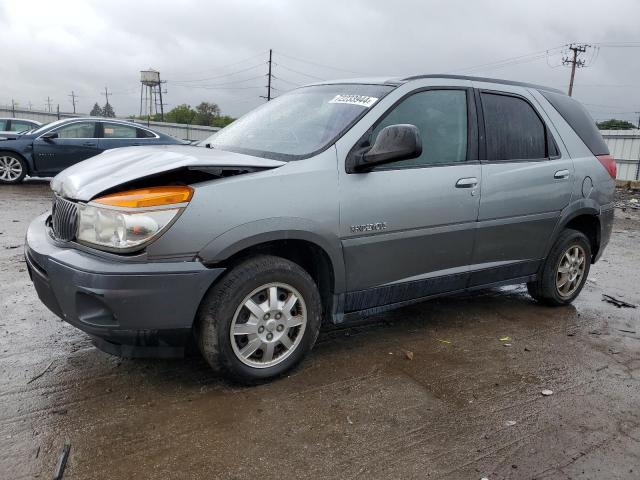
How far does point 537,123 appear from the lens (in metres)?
4.41

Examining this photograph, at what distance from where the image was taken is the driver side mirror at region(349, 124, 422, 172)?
3100 mm

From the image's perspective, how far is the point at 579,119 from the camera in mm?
4777

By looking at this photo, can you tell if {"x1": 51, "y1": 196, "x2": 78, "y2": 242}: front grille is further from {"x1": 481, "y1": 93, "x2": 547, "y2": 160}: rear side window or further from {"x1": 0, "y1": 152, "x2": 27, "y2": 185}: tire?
{"x1": 0, "y1": 152, "x2": 27, "y2": 185}: tire

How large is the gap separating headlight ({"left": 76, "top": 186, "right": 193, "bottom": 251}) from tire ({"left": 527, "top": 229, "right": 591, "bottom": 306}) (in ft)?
10.9

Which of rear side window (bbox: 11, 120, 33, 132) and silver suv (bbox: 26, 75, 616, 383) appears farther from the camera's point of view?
rear side window (bbox: 11, 120, 33, 132)

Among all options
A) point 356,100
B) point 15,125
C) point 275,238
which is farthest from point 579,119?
point 15,125

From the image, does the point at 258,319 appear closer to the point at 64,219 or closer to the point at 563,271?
the point at 64,219

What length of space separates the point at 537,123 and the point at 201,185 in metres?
3.02

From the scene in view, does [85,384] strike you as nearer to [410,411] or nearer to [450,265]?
[410,411]

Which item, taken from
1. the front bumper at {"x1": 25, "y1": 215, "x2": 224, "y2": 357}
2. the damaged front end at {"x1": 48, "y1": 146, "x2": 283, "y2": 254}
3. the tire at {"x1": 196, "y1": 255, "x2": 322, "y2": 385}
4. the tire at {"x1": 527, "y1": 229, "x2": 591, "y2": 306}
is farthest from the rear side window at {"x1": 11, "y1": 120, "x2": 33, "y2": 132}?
the tire at {"x1": 527, "y1": 229, "x2": 591, "y2": 306}

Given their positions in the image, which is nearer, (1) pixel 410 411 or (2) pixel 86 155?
(1) pixel 410 411

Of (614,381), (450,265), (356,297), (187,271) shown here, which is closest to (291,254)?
(356,297)

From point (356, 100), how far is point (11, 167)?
1061 centimetres

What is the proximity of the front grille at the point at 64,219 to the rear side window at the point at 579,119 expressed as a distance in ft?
12.7
